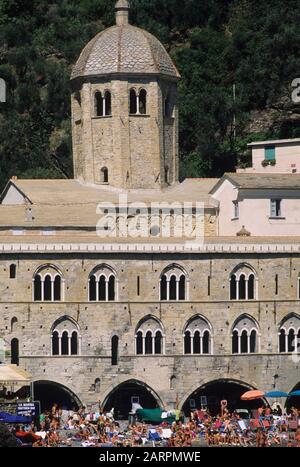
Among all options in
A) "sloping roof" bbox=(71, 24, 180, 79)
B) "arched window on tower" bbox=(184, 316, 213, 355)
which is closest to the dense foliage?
"sloping roof" bbox=(71, 24, 180, 79)

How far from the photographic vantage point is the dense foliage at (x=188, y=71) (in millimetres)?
132750

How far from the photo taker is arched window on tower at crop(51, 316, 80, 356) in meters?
97.8

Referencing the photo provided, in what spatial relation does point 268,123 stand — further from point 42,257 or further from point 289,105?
point 42,257

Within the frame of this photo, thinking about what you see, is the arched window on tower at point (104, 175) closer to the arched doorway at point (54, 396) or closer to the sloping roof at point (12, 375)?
the arched doorway at point (54, 396)

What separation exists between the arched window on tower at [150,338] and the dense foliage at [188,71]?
28.3 meters

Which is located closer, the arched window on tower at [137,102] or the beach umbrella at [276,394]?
the beach umbrella at [276,394]

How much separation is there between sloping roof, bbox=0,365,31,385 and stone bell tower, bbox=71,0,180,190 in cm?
2007

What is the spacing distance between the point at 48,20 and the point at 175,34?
9798 mm

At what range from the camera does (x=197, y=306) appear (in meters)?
99.4

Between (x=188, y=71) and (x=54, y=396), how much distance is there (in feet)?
158

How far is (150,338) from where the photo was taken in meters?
99.2

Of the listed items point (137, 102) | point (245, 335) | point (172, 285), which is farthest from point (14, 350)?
point (137, 102)

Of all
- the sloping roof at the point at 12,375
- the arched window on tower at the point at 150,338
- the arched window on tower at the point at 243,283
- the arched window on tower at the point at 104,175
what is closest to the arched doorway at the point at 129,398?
the arched window on tower at the point at 150,338

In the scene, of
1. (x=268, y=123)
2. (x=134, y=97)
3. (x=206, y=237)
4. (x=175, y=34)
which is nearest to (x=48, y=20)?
(x=175, y=34)
